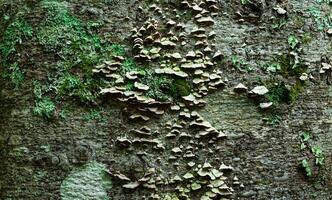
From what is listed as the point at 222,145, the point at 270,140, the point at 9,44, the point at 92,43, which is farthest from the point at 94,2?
the point at 270,140

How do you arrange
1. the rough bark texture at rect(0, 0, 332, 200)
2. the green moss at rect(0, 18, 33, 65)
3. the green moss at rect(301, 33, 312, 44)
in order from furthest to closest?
the green moss at rect(301, 33, 312, 44)
the green moss at rect(0, 18, 33, 65)
the rough bark texture at rect(0, 0, 332, 200)

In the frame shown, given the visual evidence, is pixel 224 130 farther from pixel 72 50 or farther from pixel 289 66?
pixel 72 50

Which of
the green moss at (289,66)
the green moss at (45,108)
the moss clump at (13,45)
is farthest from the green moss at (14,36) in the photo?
the green moss at (289,66)

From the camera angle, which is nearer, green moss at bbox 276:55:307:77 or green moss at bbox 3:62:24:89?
green moss at bbox 3:62:24:89

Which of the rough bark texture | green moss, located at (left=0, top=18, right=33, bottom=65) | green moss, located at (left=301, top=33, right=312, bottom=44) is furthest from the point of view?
green moss, located at (left=301, top=33, right=312, bottom=44)

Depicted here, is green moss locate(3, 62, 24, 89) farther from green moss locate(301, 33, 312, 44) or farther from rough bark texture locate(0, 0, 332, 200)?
green moss locate(301, 33, 312, 44)

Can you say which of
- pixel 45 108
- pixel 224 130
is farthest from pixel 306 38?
pixel 45 108

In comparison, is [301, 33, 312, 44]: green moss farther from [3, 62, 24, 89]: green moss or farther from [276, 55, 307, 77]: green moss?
[3, 62, 24, 89]: green moss

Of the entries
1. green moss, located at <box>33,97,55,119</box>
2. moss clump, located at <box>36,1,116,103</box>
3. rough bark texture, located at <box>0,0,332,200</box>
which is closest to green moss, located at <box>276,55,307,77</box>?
rough bark texture, located at <box>0,0,332,200</box>

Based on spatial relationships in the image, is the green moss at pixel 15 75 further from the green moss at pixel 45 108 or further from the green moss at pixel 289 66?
the green moss at pixel 289 66

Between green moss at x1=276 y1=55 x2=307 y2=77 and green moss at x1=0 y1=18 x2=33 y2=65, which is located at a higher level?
green moss at x1=0 y1=18 x2=33 y2=65

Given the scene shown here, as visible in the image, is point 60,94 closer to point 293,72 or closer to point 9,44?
point 9,44
